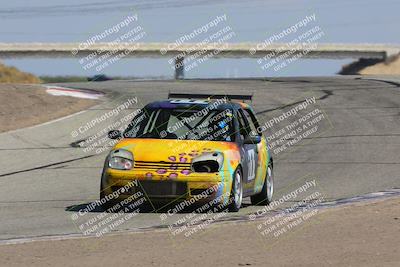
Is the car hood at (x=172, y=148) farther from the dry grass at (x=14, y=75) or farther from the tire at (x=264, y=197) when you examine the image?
the dry grass at (x=14, y=75)

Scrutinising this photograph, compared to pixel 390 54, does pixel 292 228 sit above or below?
above

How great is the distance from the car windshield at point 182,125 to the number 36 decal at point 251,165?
425mm

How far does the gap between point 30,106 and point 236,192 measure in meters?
13.6

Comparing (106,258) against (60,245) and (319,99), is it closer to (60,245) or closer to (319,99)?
(60,245)

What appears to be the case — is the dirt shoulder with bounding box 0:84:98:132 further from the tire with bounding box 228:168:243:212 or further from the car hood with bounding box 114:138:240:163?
the tire with bounding box 228:168:243:212

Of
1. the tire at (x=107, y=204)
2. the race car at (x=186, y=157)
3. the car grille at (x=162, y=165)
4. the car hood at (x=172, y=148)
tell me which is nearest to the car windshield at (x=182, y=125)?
the race car at (x=186, y=157)

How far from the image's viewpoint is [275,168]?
18.1m

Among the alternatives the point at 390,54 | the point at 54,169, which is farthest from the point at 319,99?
the point at 390,54

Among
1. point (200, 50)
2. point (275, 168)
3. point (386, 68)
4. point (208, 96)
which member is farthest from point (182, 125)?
point (200, 50)

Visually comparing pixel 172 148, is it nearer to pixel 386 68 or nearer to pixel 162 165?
pixel 162 165

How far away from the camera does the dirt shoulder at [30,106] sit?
22875 mm

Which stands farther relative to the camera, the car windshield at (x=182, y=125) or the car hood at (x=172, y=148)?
the car windshield at (x=182, y=125)

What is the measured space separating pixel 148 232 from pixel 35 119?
1398cm

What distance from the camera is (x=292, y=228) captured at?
9930mm
